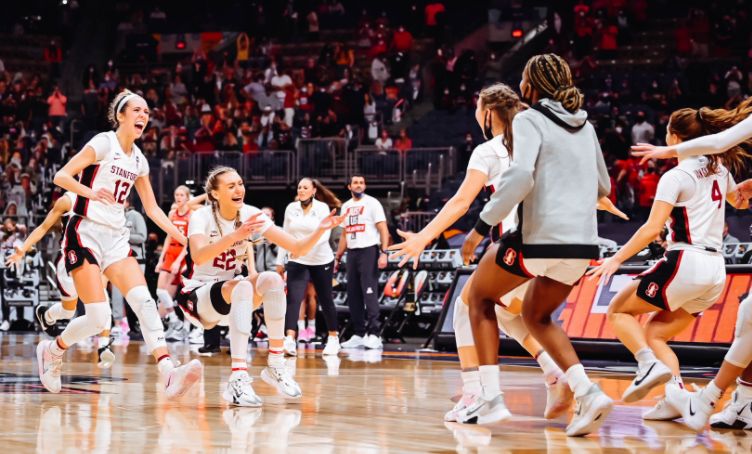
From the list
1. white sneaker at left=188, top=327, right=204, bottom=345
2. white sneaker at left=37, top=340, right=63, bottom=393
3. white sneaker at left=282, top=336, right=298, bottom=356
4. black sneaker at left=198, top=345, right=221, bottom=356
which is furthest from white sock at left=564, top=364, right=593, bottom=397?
white sneaker at left=188, top=327, right=204, bottom=345

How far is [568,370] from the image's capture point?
5.71 metres

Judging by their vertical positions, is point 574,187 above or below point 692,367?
above

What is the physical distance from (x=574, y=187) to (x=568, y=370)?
0.94m

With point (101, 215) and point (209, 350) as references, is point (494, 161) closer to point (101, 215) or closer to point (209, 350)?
point (101, 215)

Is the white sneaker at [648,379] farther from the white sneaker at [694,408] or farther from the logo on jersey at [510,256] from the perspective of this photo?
the logo on jersey at [510,256]

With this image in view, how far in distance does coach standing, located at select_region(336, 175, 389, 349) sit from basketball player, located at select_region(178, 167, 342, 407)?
19.2 feet

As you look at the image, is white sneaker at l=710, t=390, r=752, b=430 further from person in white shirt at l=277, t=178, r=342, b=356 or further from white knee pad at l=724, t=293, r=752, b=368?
person in white shirt at l=277, t=178, r=342, b=356

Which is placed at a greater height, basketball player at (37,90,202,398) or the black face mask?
the black face mask

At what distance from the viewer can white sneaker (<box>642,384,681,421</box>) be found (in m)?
6.45

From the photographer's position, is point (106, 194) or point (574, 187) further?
point (106, 194)

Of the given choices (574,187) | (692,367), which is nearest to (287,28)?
(692,367)

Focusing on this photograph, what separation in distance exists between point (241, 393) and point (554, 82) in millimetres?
2726

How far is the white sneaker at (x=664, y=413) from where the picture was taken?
6.45m

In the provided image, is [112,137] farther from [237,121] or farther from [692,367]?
[237,121]
